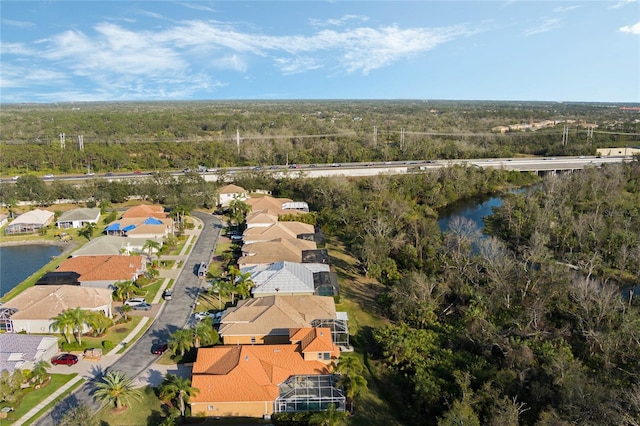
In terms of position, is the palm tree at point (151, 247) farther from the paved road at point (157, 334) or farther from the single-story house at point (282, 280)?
the single-story house at point (282, 280)

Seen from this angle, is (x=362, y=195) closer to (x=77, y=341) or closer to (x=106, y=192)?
(x=106, y=192)

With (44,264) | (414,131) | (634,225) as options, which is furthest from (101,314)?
(414,131)

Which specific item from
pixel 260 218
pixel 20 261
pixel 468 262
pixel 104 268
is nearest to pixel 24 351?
pixel 104 268

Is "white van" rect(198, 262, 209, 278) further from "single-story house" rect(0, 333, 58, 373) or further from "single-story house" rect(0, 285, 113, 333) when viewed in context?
"single-story house" rect(0, 333, 58, 373)

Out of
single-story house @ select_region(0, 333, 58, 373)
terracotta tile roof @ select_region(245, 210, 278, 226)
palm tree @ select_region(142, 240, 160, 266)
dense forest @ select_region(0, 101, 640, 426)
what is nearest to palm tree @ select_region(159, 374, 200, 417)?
single-story house @ select_region(0, 333, 58, 373)

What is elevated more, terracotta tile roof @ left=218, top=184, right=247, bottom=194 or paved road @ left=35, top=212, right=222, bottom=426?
terracotta tile roof @ left=218, top=184, right=247, bottom=194

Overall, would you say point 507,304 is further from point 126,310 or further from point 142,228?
point 142,228

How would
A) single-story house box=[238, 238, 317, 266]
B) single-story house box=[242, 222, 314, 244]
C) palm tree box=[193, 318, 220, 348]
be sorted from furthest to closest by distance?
single-story house box=[242, 222, 314, 244], single-story house box=[238, 238, 317, 266], palm tree box=[193, 318, 220, 348]

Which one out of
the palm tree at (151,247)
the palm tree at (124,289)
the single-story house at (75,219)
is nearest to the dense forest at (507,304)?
the single-story house at (75,219)
